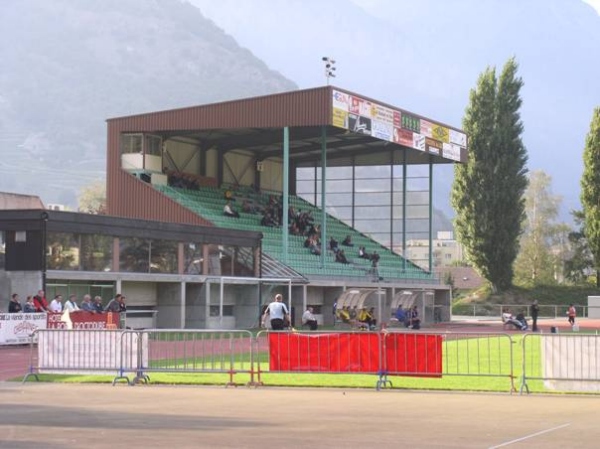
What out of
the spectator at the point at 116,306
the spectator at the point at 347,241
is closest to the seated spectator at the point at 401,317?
the spectator at the point at 347,241

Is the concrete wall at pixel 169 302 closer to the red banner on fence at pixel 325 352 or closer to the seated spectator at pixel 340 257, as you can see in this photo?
the seated spectator at pixel 340 257

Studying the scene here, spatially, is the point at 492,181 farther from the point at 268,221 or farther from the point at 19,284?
the point at 19,284

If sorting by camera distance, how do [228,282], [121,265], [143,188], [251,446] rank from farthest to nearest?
[143,188]
[228,282]
[121,265]
[251,446]

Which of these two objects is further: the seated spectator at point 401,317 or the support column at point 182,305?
the seated spectator at point 401,317

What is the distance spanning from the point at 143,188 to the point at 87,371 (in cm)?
3665

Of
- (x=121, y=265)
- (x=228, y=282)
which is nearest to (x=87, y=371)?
(x=121, y=265)

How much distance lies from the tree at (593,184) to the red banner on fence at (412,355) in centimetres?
6607

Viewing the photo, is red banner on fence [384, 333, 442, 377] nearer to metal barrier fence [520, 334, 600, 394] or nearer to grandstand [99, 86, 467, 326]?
→ metal barrier fence [520, 334, 600, 394]

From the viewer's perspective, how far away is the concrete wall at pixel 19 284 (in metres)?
39.7

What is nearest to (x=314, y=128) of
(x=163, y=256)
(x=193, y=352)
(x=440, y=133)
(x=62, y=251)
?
→ (x=440, y=133)

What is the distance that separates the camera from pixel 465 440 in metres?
14.0

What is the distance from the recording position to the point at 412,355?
22250 millimetres

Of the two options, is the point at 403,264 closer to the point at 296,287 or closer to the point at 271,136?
the point at 271,136

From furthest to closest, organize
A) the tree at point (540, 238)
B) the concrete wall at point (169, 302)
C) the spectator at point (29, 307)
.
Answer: the tree at point (540, 238), the concrete wall at point (169, 302), the spectator at point (29, 307)
